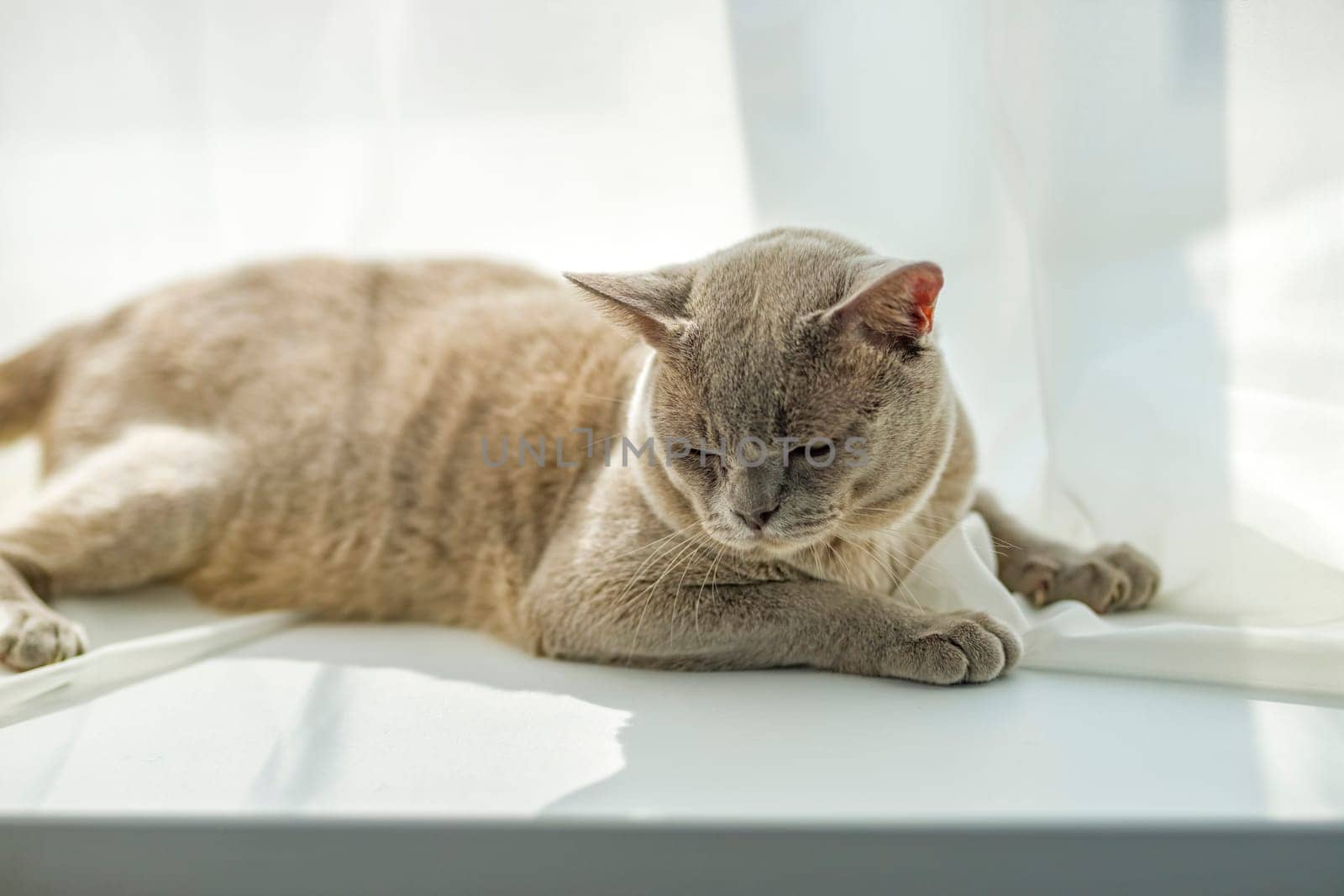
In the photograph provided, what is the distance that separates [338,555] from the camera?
1841 millimetres

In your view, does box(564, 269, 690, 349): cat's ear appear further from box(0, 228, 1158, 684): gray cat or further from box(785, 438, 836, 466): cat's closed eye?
box(785, 438, 836, 466): cat's closed eye

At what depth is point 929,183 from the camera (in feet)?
5.97

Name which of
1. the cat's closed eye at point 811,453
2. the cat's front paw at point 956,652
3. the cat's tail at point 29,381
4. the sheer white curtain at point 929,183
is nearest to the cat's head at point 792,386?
the cat's closed eye at point 811,453

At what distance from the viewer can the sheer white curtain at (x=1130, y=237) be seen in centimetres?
147

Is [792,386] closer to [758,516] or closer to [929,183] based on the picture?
[758,516]

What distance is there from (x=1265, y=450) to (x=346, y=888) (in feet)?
4.49

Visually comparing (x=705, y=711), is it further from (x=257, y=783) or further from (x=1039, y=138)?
(x=1039, y=138)

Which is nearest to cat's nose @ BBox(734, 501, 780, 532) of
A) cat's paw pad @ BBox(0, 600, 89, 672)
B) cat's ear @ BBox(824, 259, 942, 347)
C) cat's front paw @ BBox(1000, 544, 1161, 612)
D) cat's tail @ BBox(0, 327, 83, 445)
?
cat's ear @ BBox(824, 259, 942, 347)

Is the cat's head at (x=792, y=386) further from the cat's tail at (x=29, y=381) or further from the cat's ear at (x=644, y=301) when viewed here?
the cat's tail at (x=29, y=381)

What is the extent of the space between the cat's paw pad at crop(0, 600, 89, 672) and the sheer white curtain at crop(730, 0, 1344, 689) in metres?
1.29

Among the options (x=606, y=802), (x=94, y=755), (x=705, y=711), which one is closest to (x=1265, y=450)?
(x=705, y=711)

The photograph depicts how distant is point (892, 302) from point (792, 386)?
0.15 m

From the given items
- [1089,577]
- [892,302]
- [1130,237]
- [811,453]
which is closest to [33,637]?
[811,453]

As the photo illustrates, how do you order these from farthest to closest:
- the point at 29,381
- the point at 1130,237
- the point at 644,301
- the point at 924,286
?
the point at 29,381 → the point at 1130,237 → the point at 644,301 → the point at 924,286
